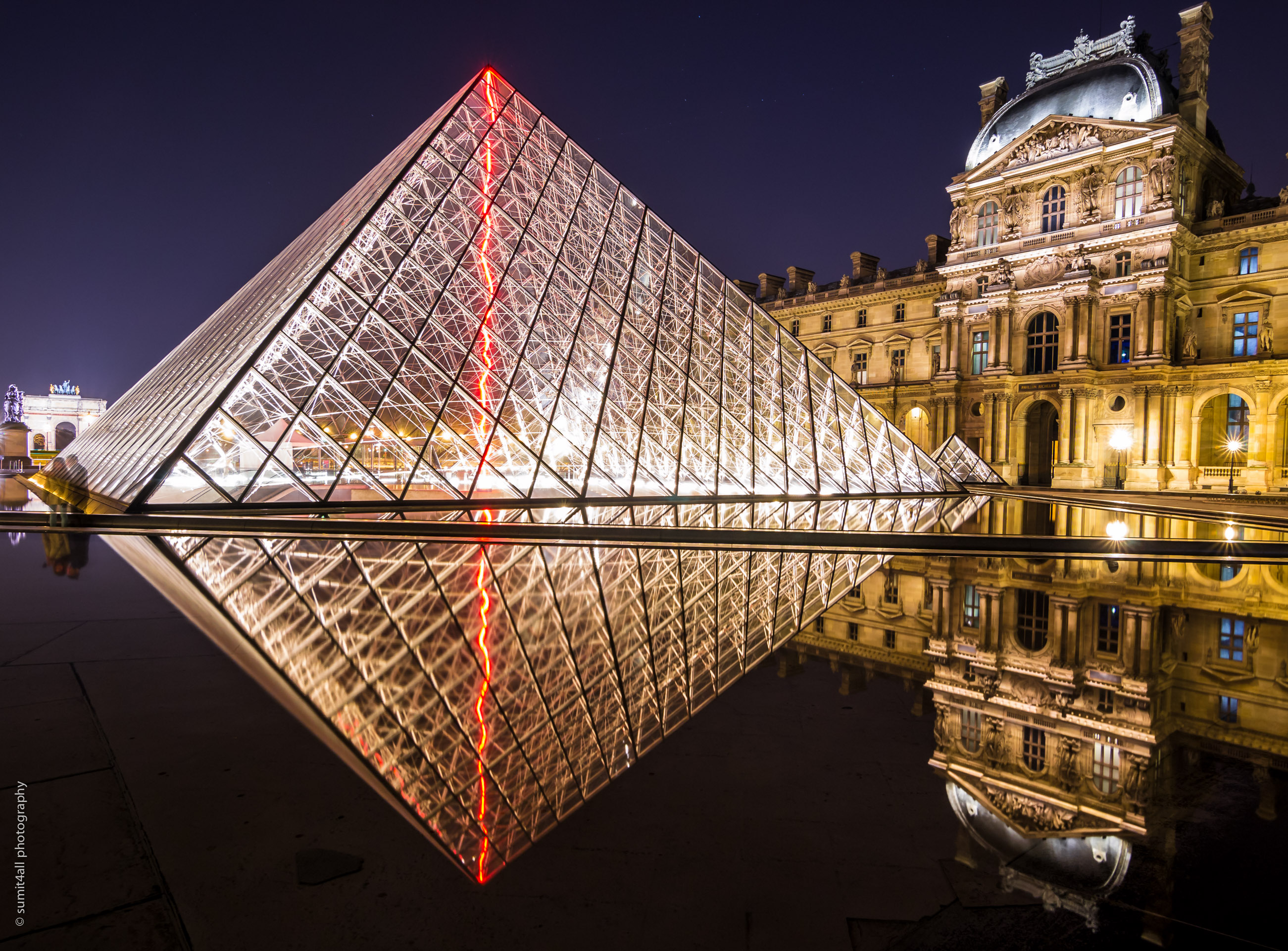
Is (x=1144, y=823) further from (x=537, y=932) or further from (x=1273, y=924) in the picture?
(x=537, y=932)

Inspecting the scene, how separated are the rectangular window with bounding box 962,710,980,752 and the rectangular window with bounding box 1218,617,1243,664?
243 cm

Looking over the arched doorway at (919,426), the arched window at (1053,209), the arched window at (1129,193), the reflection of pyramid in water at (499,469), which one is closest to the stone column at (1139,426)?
the arched window at (1129,193)

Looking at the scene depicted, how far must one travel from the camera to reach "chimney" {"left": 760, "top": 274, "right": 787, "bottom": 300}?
5059cm

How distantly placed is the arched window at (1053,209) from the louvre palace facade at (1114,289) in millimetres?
51

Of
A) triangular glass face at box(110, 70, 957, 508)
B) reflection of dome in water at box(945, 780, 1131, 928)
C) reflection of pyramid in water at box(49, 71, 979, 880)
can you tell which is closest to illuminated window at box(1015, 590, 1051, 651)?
reflection of pyramid in water at box(49, 71, 979, 880)

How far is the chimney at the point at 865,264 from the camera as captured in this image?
44750 mm

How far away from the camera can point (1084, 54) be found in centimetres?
3484

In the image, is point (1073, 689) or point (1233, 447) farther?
point (1233, 447)

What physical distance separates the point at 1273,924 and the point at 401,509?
12.7m

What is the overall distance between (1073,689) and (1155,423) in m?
32.9

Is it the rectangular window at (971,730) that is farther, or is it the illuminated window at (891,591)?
the illuminated window at (891,591)

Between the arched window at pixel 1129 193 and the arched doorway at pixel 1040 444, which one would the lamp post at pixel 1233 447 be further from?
the arched window at pixel 1129 193

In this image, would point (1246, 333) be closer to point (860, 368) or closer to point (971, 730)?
point (860, 368)

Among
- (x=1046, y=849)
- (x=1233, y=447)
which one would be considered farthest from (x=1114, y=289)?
(x=1046, y=849)
